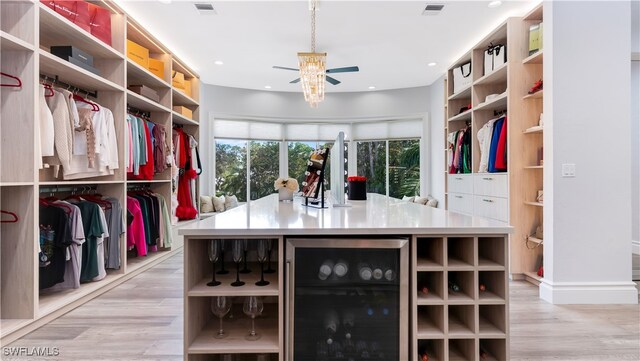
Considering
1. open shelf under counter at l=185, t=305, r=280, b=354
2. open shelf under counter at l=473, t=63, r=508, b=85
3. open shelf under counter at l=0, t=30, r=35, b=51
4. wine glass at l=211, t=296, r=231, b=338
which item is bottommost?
open shelf under counter at l=185, t=305, r=280, b=354

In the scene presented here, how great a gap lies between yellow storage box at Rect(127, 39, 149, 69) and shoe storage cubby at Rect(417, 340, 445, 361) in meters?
3.76

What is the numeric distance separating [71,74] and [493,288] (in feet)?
11.1

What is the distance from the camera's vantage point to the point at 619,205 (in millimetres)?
2818

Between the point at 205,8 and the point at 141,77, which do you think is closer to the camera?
the point at 205,8

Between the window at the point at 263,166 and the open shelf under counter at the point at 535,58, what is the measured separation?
16.4 ft

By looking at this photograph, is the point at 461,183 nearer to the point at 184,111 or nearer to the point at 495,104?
the point at 495,104

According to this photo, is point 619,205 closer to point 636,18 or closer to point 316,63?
point 636,18

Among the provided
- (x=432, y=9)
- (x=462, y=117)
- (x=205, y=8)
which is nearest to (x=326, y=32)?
(x=432, y=9)

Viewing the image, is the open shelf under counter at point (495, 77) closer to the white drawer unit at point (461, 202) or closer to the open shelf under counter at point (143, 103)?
the white drawer unit at point (461, 202)

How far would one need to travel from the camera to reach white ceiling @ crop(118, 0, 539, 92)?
3.65 m

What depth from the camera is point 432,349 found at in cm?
166

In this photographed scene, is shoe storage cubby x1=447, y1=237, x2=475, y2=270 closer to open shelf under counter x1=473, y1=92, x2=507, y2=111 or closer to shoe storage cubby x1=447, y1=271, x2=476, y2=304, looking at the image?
shoe storage cubby x1=447, y1=271, x2=476, y2=304

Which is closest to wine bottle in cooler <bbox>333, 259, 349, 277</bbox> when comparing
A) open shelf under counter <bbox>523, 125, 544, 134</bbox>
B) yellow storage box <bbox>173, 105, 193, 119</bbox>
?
open shelf under counter <bbox>523, 125, 544, 134</bbox>

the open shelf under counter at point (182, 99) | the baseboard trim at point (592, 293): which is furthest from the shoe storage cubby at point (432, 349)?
the open shelf under counter at point (182, 99)
